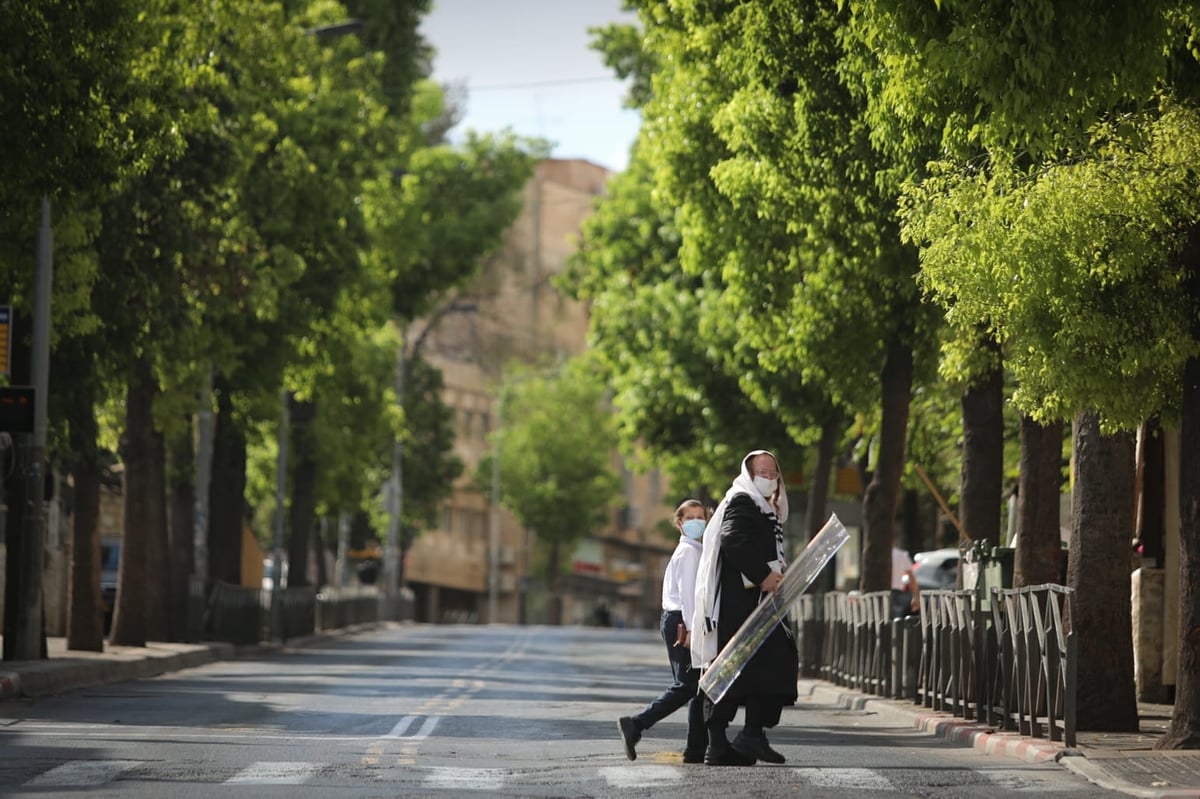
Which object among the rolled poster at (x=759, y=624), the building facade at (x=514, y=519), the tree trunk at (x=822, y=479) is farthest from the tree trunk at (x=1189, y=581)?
the building facade at (x=514, y=519)

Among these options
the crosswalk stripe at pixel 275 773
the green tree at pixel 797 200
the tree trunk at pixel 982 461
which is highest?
the green tree at pixel 797 200

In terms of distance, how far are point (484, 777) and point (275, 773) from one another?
1226 mm

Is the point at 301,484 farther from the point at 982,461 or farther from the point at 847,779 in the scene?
the point at 847,779

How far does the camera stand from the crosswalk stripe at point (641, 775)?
13.2m

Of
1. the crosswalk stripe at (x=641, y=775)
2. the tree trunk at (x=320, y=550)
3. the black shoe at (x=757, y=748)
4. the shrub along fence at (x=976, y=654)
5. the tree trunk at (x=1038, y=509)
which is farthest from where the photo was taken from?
the tree trunk at (x=320, y=550)

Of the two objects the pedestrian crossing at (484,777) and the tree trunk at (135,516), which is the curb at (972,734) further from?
the tree trunk at (135,516)

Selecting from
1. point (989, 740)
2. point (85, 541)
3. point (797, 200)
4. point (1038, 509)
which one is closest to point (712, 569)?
point (989, 740)

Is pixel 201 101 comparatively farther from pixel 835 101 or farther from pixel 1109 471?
pixel 1109 471

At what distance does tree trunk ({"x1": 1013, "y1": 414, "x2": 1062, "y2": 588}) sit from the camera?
20.7 metres

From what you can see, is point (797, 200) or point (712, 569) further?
point (797, 200)

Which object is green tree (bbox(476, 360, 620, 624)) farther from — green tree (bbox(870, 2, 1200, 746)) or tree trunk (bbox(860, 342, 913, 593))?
green tree (bbox(870, 2, 1200, 746))

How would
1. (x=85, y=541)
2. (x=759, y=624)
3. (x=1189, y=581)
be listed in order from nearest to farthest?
(x=759, y=624), (x=1189, y=581), (x=85, y=541)

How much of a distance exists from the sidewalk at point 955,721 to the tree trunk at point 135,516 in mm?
462

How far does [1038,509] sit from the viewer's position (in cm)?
2067
